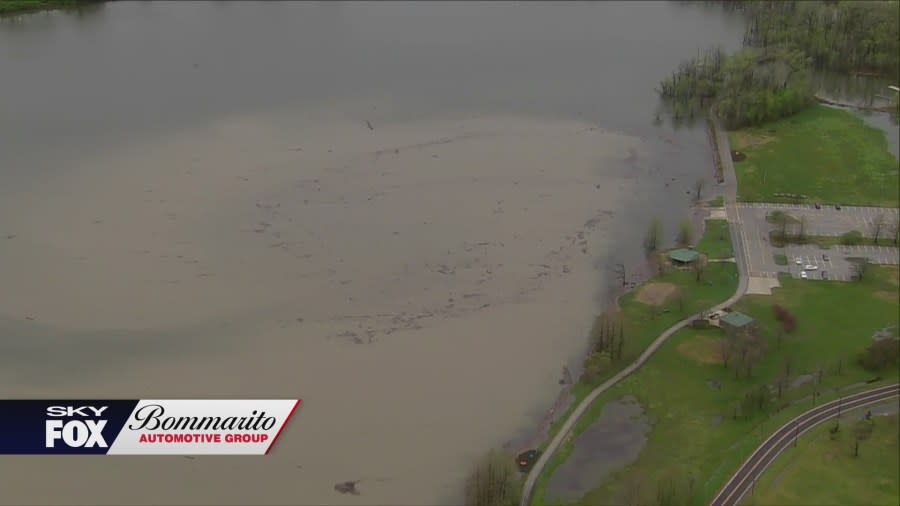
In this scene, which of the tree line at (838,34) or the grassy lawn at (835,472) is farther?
the tree line at (838,34)

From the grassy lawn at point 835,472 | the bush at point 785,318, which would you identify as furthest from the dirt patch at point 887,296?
the grassy lawn at point 835,472

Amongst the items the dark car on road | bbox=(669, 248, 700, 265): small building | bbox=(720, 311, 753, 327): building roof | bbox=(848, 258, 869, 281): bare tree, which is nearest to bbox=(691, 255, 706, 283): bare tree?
bbox=(669, 248, 700, 265): small building

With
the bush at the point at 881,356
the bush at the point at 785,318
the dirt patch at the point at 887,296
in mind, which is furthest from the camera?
the dirt patch at the point at 887,296

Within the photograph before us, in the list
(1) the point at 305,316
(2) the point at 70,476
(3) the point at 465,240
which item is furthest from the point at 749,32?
(2) the point at 70,476

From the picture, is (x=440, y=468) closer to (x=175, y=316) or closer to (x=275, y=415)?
(x=275, y=415)

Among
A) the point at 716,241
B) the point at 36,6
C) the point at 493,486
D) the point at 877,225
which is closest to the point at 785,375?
the point at 716,241
